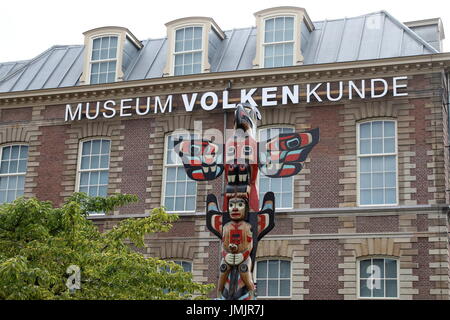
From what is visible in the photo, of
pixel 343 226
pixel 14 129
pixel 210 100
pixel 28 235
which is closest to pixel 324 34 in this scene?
pixel 210 100

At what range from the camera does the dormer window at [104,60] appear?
28.0m

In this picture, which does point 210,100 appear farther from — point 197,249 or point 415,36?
point 415,36

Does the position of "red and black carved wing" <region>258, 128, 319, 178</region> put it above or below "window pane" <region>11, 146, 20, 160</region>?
below

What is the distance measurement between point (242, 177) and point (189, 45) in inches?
A: 580

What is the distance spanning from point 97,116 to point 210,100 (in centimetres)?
440

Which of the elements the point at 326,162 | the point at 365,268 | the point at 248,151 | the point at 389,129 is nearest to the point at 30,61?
the point at 326,162

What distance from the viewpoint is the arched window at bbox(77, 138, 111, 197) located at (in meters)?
26.6

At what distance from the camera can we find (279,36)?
26.1 meters

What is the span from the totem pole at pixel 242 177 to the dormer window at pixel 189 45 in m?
13.0

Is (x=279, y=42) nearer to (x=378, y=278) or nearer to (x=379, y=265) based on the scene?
(x=379, y=265)

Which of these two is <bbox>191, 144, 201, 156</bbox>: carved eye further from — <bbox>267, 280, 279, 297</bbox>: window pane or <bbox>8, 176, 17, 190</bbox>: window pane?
<bbox>8, 176, 17, 190</bbox>: window pane

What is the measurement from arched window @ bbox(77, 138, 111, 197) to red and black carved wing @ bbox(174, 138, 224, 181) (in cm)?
1275

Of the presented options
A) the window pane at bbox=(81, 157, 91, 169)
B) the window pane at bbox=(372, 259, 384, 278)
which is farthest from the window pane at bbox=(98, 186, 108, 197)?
the window pane at bbox=(372, 259, 384, 278)

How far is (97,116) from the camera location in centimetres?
2700
